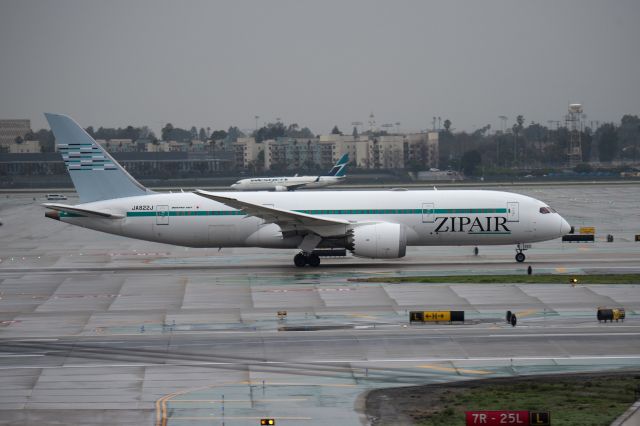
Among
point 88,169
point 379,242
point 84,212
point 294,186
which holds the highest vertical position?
point 88,169

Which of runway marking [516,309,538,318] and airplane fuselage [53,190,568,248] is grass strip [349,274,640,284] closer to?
airplane fuselage [53,190,568,248]

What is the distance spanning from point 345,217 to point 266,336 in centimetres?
1728

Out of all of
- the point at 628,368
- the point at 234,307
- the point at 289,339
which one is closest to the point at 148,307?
the point at 234,307

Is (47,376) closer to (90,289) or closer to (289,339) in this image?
(289,339)

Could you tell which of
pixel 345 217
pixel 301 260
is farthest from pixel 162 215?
pixel 345 217

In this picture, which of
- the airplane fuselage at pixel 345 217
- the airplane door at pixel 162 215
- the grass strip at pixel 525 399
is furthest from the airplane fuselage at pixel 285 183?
the grass strip at pixel 525 399

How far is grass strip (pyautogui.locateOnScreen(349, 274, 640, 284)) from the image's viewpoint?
132 ft

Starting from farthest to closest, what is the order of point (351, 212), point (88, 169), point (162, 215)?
point (88, 169) → point (162, 215) → point (351, 212)

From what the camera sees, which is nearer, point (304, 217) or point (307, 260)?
point (304, 217)

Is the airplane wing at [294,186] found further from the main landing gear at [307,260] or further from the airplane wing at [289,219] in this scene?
the airplane wing at [289,219]

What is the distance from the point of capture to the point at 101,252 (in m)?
58.6

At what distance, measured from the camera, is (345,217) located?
4703 centimetres

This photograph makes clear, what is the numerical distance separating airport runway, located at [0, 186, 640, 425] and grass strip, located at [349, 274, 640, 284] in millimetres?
1255

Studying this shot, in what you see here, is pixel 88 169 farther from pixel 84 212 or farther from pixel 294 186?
pixel 294 186
